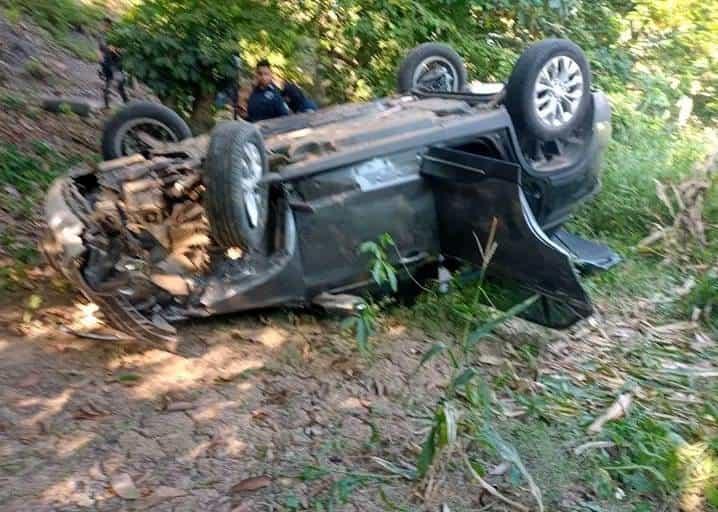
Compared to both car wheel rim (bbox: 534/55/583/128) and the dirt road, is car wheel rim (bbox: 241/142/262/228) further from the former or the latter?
car wheel rim (bbox: 534/55/583/128)

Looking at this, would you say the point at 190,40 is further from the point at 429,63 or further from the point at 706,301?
the point at 706,301

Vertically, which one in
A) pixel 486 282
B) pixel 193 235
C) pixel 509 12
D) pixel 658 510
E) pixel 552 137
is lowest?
pixel 658 510

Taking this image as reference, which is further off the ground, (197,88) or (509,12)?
(509,12)

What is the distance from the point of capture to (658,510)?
12.2 feet

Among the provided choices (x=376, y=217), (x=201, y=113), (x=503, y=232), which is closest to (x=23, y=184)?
(x=201, y=113)

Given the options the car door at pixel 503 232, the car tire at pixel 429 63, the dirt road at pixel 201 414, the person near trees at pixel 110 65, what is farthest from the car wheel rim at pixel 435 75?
the person near trees at pixel 110 65

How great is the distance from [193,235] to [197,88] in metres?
4.00

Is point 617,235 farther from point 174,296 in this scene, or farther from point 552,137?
point 174,296

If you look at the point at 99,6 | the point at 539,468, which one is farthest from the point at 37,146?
the point at 99,6

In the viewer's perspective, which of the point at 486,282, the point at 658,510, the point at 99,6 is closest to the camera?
the point at 658,510

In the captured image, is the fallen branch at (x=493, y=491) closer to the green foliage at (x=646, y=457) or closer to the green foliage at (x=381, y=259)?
the green foliage at (x=646, y=457)

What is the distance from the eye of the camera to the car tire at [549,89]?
5.16 m

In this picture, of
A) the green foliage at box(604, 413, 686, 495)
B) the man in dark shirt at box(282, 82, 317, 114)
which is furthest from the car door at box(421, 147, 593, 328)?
the man in dark shirt at box(282, 82, 317, 114)

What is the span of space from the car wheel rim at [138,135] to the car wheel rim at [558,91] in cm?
255
